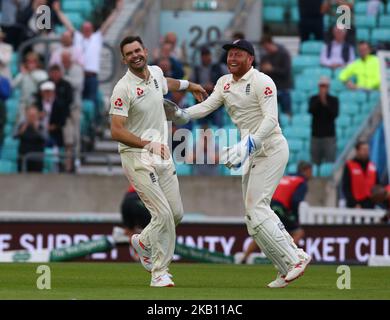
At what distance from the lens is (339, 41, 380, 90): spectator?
85.3 feet

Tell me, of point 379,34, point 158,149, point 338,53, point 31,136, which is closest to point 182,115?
point 158,149

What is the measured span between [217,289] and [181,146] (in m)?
2.45

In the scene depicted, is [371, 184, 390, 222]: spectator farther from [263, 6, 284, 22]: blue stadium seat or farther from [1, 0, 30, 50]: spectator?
[1, 0, 30, 50]: spectator

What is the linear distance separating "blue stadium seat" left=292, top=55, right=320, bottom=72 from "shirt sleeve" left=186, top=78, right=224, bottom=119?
→ 1160 cm

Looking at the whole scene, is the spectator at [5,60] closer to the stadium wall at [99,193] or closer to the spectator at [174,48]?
the stadium wall at [99,193]

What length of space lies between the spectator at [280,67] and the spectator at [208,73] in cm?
72

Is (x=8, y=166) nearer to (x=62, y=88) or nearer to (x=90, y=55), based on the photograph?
(x=62, y=88)

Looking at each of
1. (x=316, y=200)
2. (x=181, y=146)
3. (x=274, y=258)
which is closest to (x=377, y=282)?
(x=274, y=258)

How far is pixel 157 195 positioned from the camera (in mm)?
15336

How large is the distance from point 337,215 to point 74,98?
4720 mm

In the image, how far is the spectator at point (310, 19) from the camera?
91.0ft

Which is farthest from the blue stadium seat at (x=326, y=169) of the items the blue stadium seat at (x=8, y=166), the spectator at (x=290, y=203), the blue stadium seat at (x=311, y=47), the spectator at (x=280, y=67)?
the blue stadium seat at (x=8, y=166)

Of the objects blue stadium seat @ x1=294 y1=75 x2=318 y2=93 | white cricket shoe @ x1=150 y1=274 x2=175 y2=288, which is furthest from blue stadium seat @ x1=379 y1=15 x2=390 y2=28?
white cricket shoe @ x1=150 y1=274 x2=175 y2=288

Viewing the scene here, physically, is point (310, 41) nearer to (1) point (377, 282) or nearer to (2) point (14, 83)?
(2) point (14, 83)
